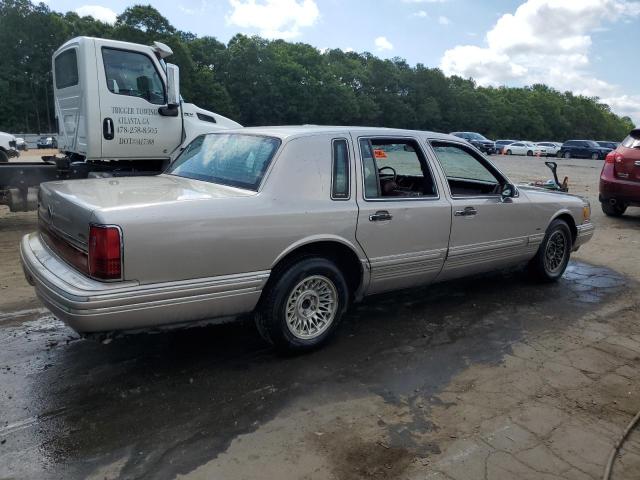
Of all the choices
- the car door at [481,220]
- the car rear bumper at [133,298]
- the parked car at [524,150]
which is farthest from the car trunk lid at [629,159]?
the parked car at [524,150]

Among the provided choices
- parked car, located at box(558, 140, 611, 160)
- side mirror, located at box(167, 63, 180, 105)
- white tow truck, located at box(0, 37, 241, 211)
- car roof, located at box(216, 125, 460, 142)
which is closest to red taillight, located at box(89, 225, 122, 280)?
car roof, located at box(216, 125, 460, 142)

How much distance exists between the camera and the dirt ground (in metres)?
2.72

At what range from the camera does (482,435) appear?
9.82ft

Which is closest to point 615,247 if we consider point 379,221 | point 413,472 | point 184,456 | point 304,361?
point 379,221

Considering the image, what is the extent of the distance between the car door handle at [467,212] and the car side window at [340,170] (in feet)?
3.84

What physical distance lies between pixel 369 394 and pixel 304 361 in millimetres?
620

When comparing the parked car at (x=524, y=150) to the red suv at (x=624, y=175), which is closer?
the red suv at (x=624, y=175)

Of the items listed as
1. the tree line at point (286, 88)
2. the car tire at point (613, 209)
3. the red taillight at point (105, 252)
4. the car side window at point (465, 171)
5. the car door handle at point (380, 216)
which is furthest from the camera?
the tree line at point (286, 88)

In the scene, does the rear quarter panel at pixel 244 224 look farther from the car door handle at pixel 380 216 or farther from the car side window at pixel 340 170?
the car door handle at pixel 380 216

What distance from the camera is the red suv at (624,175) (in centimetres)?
971

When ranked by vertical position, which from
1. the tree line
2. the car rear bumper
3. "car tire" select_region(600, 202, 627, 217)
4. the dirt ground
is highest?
the tree line

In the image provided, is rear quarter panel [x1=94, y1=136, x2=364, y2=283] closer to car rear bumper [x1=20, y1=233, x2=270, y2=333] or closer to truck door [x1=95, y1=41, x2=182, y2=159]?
car rear bumper [x1=20, y1=233, x2=270, y2=333]

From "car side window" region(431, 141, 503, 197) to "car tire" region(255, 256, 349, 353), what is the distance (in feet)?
5.09

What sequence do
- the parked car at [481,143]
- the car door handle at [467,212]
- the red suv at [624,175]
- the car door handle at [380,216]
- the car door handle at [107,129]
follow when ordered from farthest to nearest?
the parked car at [481,143], the red suv at [624,175], the car door handle at [107,129], the car door handle at [467,212], the car door handle at [380,216]
